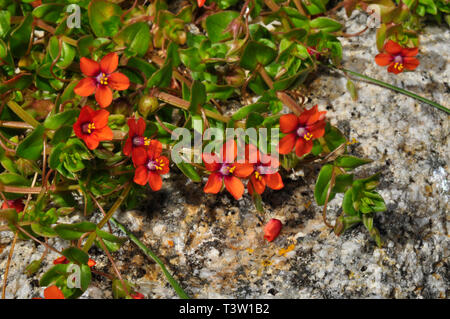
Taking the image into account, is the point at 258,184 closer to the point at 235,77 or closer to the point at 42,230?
the point at 235,77

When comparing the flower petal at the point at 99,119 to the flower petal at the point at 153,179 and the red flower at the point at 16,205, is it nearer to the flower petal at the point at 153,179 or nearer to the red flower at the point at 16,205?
the flower petal at the point at 153,179

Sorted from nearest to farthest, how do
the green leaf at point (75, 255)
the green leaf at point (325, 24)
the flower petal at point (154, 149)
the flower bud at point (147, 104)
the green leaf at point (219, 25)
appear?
the green leaf at point (75, 255) → the flower petal at point (154, 149) → the flower bud at point (147, 104) → the green leaf at point (219, 25) → the green leaf at point (325, 24)

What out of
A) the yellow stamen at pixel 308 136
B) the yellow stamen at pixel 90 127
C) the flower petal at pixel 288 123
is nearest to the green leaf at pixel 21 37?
the yellow stamen at pixel 90 127

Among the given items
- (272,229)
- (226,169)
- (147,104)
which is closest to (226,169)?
(226,169)

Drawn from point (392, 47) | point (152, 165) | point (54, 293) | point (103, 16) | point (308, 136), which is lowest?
point (54, 293)
